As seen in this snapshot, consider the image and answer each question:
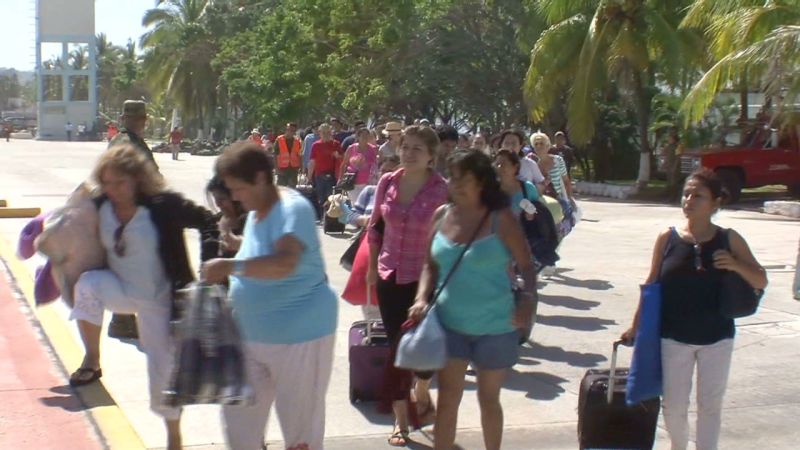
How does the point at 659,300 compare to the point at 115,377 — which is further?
the point at 115,377

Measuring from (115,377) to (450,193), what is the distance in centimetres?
363

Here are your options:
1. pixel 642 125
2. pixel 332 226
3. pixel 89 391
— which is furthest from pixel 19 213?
pixel 642 125

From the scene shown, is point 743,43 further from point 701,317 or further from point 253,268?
point 253,268

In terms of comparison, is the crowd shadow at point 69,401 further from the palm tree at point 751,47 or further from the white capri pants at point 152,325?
the palm tree at point 751,47

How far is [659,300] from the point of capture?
568 cm

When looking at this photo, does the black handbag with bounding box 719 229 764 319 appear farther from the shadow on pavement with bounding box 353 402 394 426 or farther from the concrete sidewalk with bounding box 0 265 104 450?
the concrete sidewalk with bounding box 0 265 104 450

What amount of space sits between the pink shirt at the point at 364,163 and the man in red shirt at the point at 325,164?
2564 millimetres

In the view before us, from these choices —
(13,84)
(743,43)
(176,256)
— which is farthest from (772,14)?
(13,84)

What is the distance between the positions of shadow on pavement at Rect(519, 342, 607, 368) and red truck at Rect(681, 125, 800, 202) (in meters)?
15.9

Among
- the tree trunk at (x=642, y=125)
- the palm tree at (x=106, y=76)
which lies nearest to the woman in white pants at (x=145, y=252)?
the tree trunk at (x=642, y=125)

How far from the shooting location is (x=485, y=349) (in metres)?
5.44

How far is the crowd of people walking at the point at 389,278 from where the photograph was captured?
4902mm

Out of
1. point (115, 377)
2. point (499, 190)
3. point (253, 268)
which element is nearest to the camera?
point (253, 268)

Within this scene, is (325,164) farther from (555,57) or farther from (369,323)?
(369,323)
